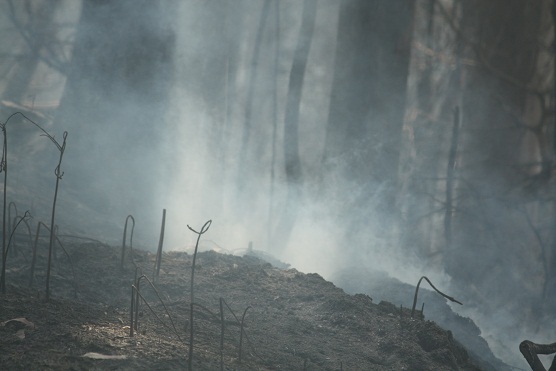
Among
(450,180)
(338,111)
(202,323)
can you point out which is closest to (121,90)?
(338,111)

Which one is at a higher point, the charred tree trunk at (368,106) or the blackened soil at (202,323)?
the charred tree trunk at (368,106)

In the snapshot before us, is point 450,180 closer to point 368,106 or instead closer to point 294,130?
point 368,106

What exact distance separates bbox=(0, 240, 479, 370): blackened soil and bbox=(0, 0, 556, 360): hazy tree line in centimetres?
476

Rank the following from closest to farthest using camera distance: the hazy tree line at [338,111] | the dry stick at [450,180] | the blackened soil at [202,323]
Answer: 1. the blackened soil at [202,323]
2. the hazy tree line at [338,111]
3. the dry stick at [450,180]

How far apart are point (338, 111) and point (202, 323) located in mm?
7674

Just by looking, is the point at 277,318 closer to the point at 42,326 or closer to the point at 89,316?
the point at 89,316

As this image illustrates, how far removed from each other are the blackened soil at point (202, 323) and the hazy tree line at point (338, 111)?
4.76 meters

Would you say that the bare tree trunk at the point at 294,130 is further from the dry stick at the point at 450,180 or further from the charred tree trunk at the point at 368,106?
the dry stick at the point at 450,180

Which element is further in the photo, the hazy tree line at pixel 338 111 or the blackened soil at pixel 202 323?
the hazy tree line at pixel 338 111

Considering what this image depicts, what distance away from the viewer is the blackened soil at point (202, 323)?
3.77 metres

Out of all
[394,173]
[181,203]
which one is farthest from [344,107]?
[181,203]

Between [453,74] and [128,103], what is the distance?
23.4 feet

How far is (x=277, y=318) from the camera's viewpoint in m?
5.51

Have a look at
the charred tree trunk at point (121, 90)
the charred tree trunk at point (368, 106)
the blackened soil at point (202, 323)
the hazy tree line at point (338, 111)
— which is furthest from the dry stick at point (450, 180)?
the charred tree trunk at point (121, 90)
